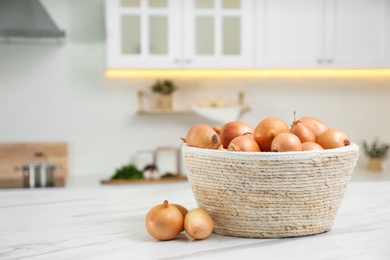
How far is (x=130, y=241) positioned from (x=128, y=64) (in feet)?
8.77

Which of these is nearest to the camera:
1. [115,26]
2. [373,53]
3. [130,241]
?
[130,241]

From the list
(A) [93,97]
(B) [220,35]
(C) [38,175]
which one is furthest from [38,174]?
(B) [220,35]

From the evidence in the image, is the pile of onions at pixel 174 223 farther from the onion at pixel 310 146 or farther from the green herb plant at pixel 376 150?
the green herb plant at pixel 376 150

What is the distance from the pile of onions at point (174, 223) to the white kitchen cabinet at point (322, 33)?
9.19 feet

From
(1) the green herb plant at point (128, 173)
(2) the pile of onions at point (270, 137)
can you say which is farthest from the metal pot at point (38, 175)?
(2) the pile of onions at point (270, 137)

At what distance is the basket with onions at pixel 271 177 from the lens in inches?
45.0

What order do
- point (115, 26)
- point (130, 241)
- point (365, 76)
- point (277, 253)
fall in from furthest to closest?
point (365, 76)
point (115, 26)
point (130, 241)
point (277, 253)

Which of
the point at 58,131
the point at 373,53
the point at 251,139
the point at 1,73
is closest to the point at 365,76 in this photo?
the point at 373,53

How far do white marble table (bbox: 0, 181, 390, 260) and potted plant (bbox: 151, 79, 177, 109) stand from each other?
2.27 meters

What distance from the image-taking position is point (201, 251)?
43.3 inches

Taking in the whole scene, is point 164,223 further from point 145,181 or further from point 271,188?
point 145,181

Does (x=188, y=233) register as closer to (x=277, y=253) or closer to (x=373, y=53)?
(x=277, y=253)

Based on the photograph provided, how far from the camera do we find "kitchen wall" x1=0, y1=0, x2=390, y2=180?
400 centimetres

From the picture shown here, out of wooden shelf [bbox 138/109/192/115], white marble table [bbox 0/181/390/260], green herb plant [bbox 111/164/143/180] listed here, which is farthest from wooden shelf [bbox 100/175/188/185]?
white marble table [bbox 0/181/390/260]
